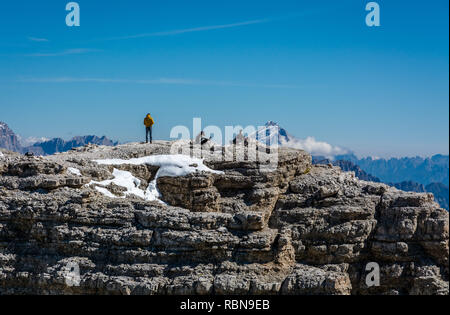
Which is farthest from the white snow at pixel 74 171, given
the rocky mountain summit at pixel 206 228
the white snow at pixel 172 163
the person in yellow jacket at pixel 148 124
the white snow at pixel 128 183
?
the person in yellow jacket at pixel 148 124

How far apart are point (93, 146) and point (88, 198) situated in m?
16.5

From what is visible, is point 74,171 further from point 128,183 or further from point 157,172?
point 157,172

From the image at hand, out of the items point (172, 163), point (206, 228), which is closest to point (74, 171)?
point (172, 163)

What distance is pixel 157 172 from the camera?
5469cm

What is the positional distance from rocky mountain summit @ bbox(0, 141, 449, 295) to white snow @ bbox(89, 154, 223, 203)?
0.13m

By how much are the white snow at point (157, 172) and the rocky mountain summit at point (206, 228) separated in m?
0.13

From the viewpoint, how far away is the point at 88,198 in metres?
47.7

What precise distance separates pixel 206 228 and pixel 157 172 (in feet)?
35.5

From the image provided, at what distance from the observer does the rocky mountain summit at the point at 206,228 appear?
44.3m

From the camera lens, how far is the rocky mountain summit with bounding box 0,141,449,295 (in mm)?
44344

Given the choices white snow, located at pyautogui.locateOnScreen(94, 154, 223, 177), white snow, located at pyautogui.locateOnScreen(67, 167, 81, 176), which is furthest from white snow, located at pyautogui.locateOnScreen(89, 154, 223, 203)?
white snow, located at pyautogui.locateOnScreen(67, 167, 81, 176)

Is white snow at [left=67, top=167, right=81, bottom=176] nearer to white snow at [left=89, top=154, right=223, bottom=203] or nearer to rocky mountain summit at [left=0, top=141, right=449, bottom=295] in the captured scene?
rocky mountain summit at [left=0, top=141, right=449, bottom=295]

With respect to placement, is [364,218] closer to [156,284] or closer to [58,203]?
[156,284]

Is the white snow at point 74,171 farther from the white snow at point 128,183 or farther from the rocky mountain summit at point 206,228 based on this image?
the white snow at point 128,183
